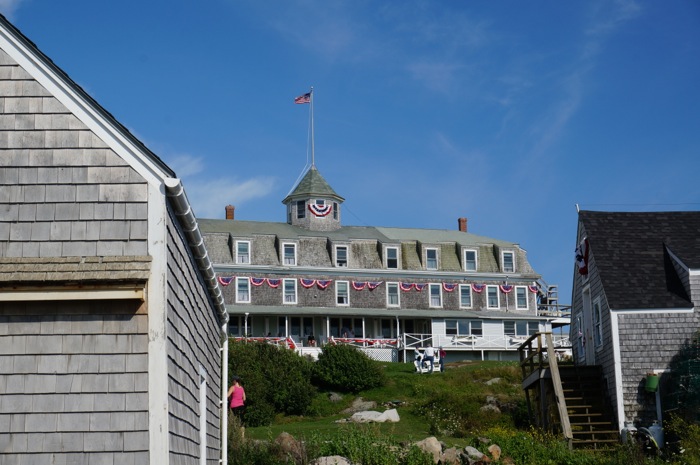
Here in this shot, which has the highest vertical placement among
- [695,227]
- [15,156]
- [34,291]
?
[695,227]

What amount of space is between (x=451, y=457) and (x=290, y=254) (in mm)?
35991

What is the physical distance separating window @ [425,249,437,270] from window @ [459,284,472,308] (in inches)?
82.3

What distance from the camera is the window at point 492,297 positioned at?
199 feet

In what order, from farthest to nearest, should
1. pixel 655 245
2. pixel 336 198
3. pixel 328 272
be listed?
pixel 336 198
pixel 328 272
pixel 655 245

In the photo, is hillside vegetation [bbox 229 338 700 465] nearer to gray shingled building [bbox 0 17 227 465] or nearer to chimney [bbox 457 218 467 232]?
gray shingled building [bbox 0 17 227 465]

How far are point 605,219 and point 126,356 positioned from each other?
22.7 meters

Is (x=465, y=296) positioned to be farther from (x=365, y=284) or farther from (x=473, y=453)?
(x=473, y=453)

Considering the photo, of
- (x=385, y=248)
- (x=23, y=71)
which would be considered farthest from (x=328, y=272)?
(x=23, y=71)

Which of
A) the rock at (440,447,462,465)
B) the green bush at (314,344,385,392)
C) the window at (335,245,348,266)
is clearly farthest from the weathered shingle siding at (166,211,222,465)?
the window at (335,245,348,266)

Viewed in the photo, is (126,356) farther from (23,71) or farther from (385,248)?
(385,248)

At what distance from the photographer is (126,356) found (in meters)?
10.1

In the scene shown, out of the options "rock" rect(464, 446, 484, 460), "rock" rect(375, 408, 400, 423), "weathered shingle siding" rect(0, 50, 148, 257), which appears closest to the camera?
"weathered shingle siding" rect(0, 50, 148, 257)

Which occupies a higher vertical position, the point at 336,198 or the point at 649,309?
the point at 336,198

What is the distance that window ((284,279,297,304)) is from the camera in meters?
56.9
